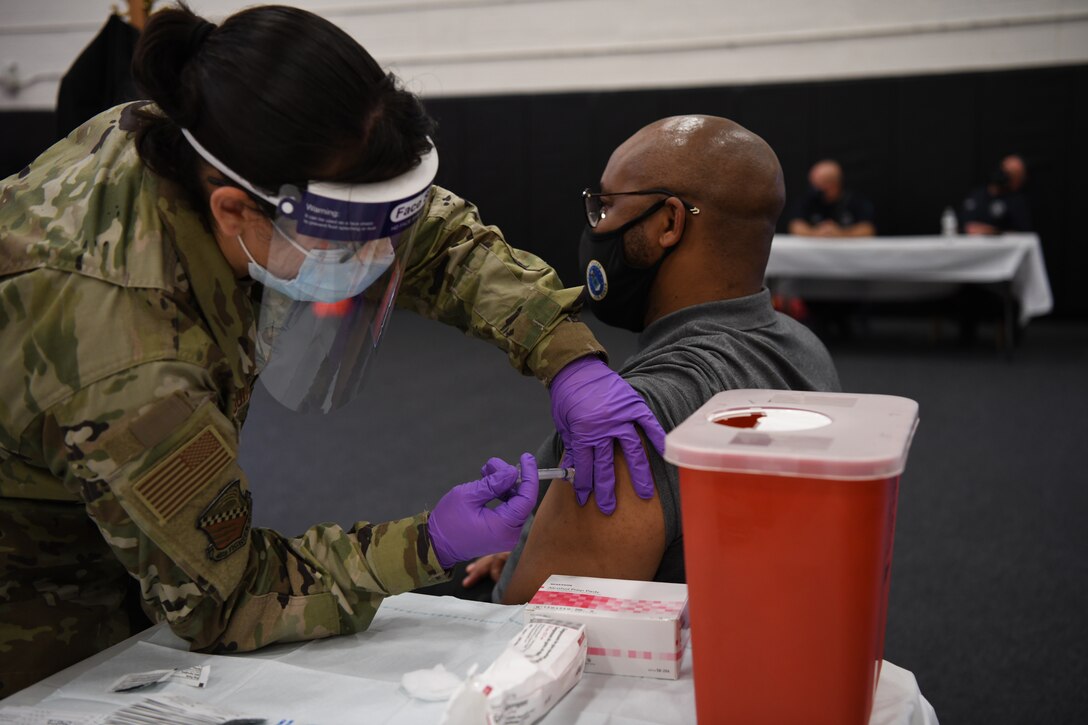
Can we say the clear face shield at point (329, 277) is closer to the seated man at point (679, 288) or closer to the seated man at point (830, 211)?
the seated man at point (679, 288)

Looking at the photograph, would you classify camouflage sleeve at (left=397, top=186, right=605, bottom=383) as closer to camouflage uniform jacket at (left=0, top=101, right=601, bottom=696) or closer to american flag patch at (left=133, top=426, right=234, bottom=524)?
camouflage uniform jacket at (left=0, top=101, right=601, bottom=696)

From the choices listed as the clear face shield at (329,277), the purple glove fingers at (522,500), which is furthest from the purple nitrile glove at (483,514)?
the clear face shield at (329,277)

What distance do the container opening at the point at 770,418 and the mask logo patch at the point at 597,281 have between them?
0.81 meters

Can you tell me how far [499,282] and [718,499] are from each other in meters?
0.76

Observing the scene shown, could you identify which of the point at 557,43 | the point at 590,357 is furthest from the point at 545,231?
the point at 590,357

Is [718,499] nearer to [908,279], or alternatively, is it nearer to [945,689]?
[945,689]

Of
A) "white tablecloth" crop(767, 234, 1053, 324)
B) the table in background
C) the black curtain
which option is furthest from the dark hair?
the black curtain

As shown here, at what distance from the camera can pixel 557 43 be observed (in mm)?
→ 9320

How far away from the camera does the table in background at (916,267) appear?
6344 millimetres

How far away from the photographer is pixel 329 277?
1153 millimetres

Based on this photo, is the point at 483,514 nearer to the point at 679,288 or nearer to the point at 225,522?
the point at 225,522

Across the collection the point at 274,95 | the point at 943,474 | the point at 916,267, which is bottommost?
the point at 943,474

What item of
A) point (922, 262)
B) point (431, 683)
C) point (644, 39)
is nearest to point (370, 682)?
point (431, 683)

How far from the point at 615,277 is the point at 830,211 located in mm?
6161
